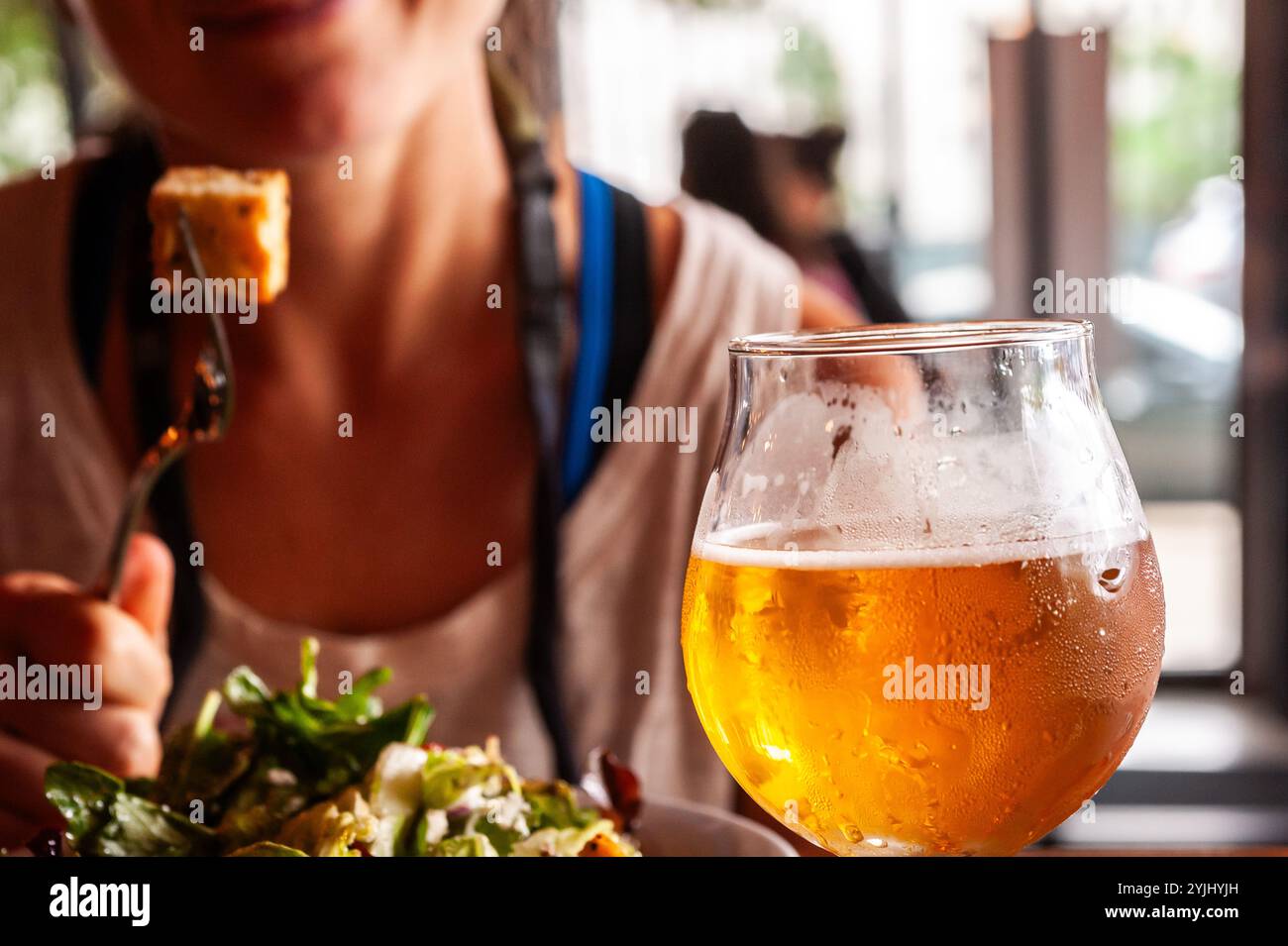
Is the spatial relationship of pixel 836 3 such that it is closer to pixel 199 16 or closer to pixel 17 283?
pixel 199 16

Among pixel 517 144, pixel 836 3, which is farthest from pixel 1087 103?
pixel 517 144

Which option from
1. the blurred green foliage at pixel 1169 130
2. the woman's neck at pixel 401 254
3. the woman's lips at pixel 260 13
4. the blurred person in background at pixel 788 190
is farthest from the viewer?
the blurred green foliage at pixel 1169 130

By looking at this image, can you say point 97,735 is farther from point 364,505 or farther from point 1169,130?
point 1169,130

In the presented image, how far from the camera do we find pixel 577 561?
6.39ft

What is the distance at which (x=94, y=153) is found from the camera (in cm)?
211

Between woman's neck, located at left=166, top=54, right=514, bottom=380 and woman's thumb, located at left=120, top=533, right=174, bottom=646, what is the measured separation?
1.13 m

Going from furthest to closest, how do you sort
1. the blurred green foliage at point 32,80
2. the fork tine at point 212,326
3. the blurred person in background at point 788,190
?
the blurred person in background at point 788,190 → the blurred green foliage at point 32,80 → the fork tine at point 212,326

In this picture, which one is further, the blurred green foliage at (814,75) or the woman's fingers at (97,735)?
the blurred green foliage at (814,75)

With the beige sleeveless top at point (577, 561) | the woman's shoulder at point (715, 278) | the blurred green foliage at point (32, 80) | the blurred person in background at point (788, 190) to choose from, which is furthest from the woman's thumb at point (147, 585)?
the blurred green foliage at point (32, 80)

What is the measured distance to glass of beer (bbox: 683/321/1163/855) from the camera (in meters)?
0.47

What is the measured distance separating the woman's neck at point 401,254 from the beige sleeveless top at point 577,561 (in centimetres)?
31

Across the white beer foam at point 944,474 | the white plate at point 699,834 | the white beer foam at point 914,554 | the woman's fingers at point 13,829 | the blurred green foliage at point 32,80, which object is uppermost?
the blurred green foliage at point 32,80

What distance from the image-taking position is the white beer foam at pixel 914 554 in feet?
1.55

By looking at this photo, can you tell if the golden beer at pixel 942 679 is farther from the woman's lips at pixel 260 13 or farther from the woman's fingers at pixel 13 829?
the woman's lips at pixel 260 13
